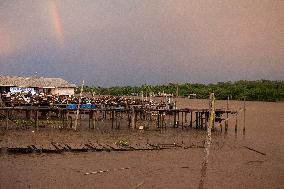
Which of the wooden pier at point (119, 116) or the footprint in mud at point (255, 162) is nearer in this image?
the footprint in mud at point (255, 162)

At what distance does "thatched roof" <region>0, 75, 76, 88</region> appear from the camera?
35219 millimetres

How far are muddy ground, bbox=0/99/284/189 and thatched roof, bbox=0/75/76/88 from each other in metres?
17.0

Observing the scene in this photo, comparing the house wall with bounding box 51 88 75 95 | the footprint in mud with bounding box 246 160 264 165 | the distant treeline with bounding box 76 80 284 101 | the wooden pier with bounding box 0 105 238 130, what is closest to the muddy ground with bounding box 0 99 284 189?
the footprint in mud with bounding box 246 160 264 165

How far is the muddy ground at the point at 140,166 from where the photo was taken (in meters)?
11.1

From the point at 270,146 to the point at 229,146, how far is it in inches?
91.7

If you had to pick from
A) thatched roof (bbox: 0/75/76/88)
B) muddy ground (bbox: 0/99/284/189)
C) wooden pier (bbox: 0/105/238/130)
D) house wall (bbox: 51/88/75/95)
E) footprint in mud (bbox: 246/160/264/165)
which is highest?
thatched roof (bbox: 0/75/76/88)

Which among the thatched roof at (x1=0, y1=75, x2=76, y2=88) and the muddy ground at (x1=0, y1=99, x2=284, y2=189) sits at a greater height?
the thatched roof at (x1=0, y1=75, x2=76, y2=88)

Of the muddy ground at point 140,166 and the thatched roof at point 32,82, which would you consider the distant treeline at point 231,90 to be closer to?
the thatched roof at point 32,82

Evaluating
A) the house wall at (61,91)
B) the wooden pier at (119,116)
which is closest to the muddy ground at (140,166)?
the wooden pier at (119,116)

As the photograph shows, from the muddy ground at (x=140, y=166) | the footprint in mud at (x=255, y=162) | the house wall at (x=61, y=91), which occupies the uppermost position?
the house wall at (x=61, y=91)

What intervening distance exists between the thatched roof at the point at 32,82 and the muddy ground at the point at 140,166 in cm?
1703

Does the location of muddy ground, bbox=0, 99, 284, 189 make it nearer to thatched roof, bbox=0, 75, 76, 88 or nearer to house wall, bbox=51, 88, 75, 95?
thatched roof, bbox=0, 75, 76, 88

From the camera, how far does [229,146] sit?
1811 cm

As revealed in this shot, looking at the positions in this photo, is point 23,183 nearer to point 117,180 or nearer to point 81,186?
point 81,186
